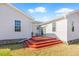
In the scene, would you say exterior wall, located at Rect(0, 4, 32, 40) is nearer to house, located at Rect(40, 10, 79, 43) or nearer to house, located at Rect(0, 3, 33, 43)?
house, located at Rect(0, 3, 33, 43)

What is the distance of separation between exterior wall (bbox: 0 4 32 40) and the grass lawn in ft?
3.12

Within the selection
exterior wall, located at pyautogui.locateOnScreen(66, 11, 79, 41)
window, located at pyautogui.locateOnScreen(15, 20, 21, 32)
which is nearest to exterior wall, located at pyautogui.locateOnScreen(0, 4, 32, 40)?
→ window, located at pyautogui.locateOnScreen(15, 20, 21, 32)

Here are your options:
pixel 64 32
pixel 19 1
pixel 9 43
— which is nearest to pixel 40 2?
pixel 19 1

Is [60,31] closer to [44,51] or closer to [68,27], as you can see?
[68,27]

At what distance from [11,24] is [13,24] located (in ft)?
0.37

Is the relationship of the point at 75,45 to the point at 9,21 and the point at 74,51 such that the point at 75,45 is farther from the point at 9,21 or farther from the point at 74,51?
the point at 9,21

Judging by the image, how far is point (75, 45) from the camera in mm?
8297

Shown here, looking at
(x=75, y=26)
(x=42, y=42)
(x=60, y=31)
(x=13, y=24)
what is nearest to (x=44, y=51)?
(x=42, y=42)

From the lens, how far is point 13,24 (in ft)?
32.0

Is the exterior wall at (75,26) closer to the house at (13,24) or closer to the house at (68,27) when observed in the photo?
the house at (68,27)

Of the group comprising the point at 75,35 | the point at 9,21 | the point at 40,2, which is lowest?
the point at 75,35

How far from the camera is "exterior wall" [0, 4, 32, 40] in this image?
9289mm

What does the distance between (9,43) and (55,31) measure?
221 centimetres

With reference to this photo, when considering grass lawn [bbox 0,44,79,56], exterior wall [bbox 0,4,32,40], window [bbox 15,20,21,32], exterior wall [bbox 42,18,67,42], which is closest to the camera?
grass lawn [bbox 0,44,79,56]
